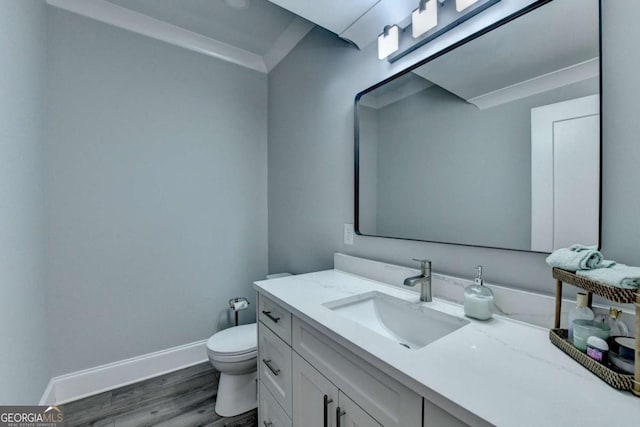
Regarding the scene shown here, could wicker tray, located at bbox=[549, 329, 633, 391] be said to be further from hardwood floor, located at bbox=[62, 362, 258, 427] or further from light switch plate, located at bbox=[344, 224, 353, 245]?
hardwood floor, located at bbox=[62, 362, 258, 427]

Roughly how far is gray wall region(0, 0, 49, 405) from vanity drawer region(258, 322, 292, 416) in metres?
0.94

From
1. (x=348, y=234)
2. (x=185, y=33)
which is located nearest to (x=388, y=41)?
(x=348, y=234)

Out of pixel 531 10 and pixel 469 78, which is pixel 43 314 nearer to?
pixel 469 78

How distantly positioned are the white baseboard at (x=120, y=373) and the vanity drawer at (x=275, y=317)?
4.00 ft

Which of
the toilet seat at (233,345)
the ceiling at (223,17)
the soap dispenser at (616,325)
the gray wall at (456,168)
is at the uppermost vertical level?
the ceiling at (223,17)

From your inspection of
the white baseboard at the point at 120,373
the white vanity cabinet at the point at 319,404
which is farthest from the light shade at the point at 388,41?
the white baseboard at the point at 120,373

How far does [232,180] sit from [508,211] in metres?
2.02

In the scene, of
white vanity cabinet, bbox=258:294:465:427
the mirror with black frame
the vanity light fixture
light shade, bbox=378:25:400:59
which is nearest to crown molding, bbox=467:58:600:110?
the mirror with black frame

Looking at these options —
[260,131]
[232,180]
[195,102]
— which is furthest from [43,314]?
[260,131]

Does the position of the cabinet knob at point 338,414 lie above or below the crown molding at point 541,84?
below

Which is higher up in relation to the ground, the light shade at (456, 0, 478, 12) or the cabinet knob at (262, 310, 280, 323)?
the light shade at (456, 0, 478, 12)

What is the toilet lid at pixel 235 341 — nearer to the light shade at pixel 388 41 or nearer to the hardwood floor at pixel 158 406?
the hardwood floor at pixel 158 406

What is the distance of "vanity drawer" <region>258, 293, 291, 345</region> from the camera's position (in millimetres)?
1090

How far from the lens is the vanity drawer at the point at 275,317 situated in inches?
42.9
